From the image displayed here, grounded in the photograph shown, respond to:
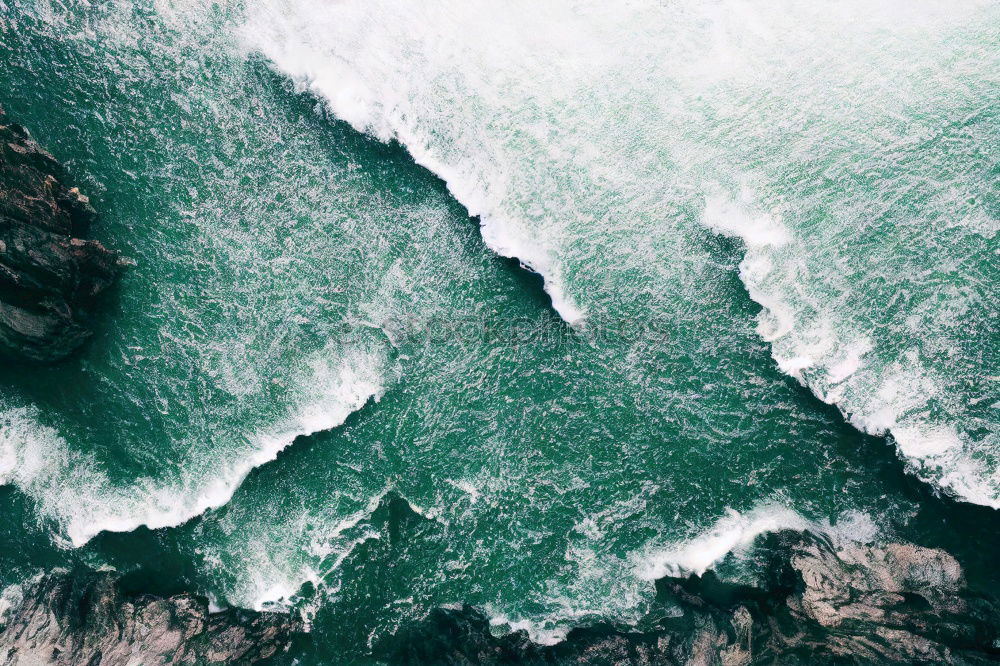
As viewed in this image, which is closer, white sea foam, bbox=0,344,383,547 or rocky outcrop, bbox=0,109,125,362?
rocky outcrop, bbox=0,109,125,362

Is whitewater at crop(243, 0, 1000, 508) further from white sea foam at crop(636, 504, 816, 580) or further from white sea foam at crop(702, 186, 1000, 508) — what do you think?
white sea foam at crop(636, 504, 816, 580)

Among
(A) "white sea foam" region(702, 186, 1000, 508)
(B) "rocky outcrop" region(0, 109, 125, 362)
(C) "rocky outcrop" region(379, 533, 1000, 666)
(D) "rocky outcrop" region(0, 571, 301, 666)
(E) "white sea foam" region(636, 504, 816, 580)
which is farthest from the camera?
(E) "white sea foam" region(636, 504, 816, 580)

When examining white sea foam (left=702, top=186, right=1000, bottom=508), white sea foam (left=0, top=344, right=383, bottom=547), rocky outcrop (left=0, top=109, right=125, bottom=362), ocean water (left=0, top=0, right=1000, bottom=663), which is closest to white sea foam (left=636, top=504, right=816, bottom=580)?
ocean water (left=0, top=0, right=1000, bottom=663)

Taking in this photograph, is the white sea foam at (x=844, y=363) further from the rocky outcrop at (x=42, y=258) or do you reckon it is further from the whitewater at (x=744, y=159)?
the rocky outcrop at (x=42, y=258)

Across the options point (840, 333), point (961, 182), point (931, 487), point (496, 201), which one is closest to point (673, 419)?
point (840, 333)

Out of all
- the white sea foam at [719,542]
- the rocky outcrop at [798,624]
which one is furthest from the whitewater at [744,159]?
the white sea foam at [719,542]

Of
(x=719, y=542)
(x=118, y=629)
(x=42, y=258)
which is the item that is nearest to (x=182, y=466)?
(x=118, y=629)
